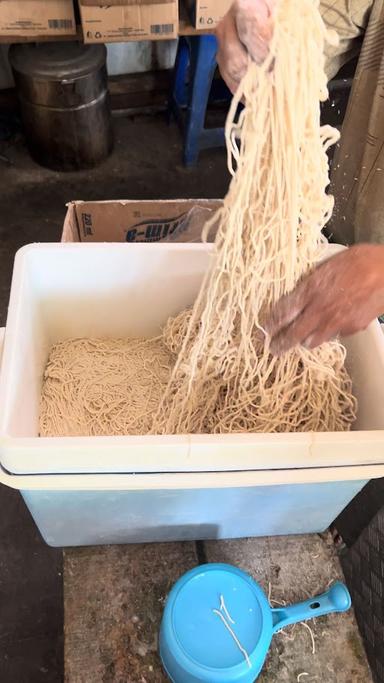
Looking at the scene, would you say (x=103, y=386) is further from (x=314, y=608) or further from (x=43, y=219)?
(x=43, y=219)

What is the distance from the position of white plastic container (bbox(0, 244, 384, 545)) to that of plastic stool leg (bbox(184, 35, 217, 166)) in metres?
1.41

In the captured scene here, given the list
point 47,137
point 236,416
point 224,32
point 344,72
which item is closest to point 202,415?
point 236,416

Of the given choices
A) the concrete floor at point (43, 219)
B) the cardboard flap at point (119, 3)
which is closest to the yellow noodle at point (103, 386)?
the concrete floor at point (43, 219)

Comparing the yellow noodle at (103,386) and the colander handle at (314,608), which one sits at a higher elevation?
the yellow noodle at (103,386)

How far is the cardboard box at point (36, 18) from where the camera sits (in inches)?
73.6

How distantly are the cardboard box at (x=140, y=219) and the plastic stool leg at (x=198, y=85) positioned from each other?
100 centimetres

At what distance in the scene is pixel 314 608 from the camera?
77 cm

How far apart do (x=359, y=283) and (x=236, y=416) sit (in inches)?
13.9

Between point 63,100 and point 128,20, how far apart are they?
16.8 inches

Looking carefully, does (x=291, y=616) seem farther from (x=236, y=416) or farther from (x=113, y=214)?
(x=113, y=214)

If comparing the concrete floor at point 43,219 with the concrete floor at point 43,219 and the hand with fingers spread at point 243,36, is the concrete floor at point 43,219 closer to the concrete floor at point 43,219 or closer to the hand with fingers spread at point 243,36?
the concrete floor at point 43,219

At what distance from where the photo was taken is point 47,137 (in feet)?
7.68

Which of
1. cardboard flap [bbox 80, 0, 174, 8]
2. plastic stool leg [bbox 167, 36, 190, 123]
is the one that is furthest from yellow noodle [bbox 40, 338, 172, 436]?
plastic stool leg [bbox 167, 36, 190, 123]

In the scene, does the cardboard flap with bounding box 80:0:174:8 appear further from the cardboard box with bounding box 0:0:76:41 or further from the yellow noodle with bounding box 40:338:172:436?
the yellow noodle with bounding box 40:338:172:436
